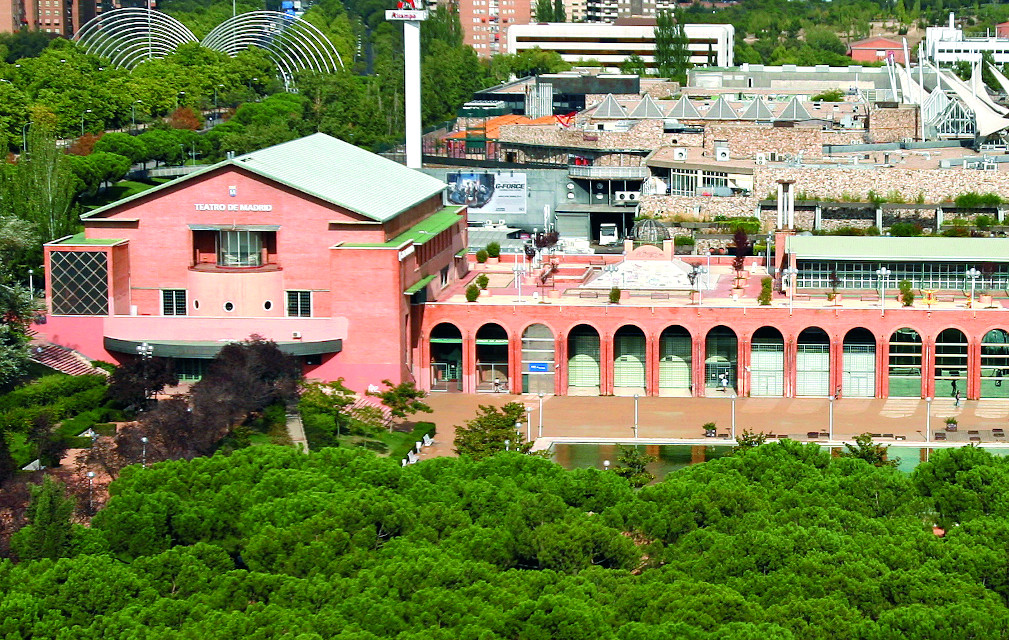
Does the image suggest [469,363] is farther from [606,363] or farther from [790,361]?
[790,361]

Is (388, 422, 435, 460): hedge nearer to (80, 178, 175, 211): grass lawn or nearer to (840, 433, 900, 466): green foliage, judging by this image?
(840, 433, 900, 466): green foliage

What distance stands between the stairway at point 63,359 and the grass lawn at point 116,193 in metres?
47.6

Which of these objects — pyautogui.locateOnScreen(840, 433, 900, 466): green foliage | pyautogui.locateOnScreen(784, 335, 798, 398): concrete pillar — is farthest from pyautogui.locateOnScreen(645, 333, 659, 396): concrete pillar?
pyautogui.locateOnScreen(840, 433, 900, 466): green foliage

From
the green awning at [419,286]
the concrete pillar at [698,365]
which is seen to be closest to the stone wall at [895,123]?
the concrete pillar at [698,365]

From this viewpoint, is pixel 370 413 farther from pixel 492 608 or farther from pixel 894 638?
pixel 894 638

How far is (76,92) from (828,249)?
92088 millimetres

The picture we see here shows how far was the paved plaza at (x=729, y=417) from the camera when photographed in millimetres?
87812

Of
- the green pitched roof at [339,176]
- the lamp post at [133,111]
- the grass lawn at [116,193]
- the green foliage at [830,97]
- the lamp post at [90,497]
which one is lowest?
the lamp post at [90,497]

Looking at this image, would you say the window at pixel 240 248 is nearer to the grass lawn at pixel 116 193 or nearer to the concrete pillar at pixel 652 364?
the concrete pillar at pixel 652 364

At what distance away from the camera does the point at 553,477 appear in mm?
70125

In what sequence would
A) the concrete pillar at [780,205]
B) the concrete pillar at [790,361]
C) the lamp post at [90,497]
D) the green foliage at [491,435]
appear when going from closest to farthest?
the lamp post at [90,497] < the green foliage at [491,435] < the concrete pillar at [790,361] < the concrete pillar at [780,205]

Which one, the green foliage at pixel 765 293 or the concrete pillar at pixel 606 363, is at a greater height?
the green foliage at pixel 765 293

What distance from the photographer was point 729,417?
91750 millimetres

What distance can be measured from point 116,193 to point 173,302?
54.1 meters
